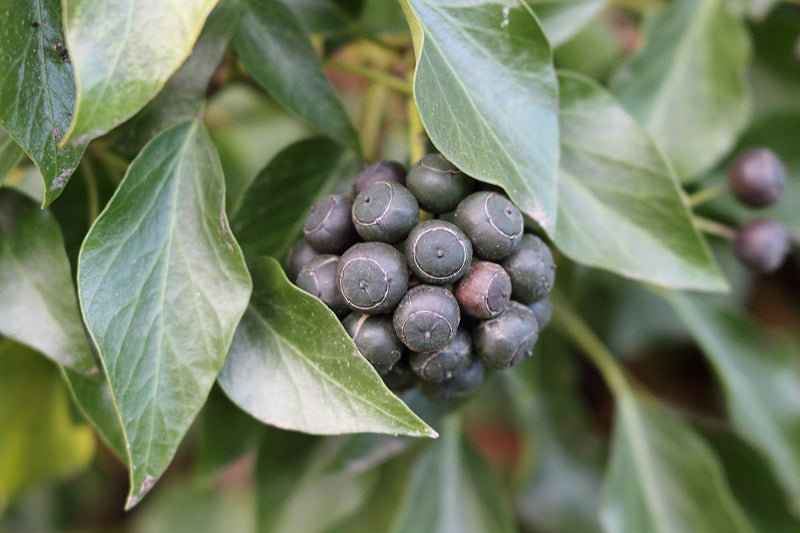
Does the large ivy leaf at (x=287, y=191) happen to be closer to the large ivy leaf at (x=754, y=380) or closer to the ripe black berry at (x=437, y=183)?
the ripe black berry at (x=437, y=183)

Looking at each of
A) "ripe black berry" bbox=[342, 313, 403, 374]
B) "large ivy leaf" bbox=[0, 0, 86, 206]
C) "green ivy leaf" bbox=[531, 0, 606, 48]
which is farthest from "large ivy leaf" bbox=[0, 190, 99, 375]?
"green ivy leaf" bbox=[531, 0, 606, 48]

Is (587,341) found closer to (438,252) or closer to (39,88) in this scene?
(438,252)

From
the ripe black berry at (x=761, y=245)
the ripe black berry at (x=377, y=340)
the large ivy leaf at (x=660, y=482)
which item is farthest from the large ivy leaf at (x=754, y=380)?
the ripe black berry at (x=377, y=340)

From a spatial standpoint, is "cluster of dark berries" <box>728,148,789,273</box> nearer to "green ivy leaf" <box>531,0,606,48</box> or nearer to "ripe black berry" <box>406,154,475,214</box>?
"green ivy leaf" <box>531,0,606,48</box>

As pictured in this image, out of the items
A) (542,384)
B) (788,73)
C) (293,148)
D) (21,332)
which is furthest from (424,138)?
(788,73)

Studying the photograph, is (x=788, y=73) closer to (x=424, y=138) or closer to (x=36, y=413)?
(x=424, y=138)
